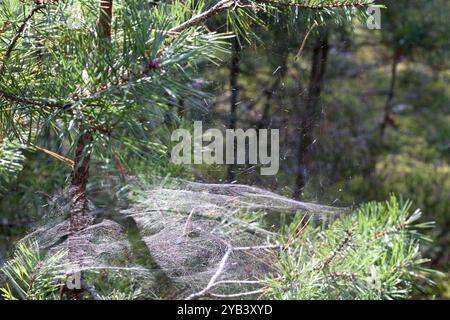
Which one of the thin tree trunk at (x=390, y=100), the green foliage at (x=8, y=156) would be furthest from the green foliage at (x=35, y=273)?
the thin tree trunk at (x=390, y=100)

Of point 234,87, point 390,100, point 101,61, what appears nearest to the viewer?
point 101,61

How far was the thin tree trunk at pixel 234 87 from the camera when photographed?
798 mm

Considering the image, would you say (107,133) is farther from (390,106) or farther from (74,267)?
(390,106)

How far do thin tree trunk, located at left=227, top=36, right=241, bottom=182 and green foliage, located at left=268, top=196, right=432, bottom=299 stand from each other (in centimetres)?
9

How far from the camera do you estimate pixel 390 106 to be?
2832mm

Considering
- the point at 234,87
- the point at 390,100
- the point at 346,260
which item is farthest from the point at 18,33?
the point at 390,100

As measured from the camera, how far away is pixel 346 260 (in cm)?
76

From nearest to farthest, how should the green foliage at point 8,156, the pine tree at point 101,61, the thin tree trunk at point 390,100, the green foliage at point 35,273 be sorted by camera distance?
the pine tree at point 101,61, the green foliage at point 35,273, the green foliage at point 8,156, the thin tree trunk at point 390,100

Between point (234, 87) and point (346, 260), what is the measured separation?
0.75ft

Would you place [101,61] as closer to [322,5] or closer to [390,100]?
[322,5]

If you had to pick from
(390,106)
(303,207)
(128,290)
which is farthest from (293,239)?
(390,106)

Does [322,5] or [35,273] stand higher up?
[322,5]

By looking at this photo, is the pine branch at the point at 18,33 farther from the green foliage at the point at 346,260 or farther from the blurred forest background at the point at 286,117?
the green foliage at the point at 346,260

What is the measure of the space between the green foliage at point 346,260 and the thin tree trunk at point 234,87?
91mm
